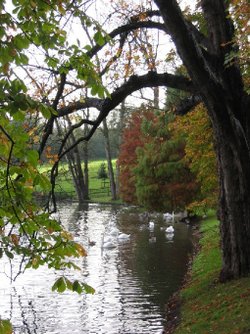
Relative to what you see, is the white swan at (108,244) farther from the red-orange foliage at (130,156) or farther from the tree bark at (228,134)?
the red-orange foliage at (130,156)

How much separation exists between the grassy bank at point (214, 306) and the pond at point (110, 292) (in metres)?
0.92

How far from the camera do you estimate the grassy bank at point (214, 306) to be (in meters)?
9.38

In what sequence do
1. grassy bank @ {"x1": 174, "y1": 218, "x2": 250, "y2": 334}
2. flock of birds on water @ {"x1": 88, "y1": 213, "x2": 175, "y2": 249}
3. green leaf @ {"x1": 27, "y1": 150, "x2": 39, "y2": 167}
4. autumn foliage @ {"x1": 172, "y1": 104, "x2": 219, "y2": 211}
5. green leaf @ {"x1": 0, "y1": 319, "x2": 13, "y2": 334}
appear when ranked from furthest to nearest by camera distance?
flock of birds on water @ {"x1": 88, "y1": 213, "x2": 175, "y2": 249}
autumn foliage @ {"x1": 172, "y1": 104, "x2": 219, "y2": 211}
grassy bank @ {"x1": 174, "y1": 218, "x2": 250, "y2": 334}
green leaf @ {"x1": 27, "y1": 150, "x2": 39, "y2": 167}
green leaf @ {"x1": 0, "y1": 319, "x2": 13, "y2": 334}

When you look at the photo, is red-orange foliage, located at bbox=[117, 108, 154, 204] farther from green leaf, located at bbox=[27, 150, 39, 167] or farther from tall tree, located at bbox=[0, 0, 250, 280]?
green leaf, located at bbox=[27, 150, 39, 167]

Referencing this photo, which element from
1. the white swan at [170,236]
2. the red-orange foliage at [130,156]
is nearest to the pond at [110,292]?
the white swan at [170,236]

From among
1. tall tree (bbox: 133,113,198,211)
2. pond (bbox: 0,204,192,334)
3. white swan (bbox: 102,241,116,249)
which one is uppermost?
tall tree (bbox: 133,113,198,211)

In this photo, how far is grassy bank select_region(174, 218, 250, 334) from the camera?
938 centimetres

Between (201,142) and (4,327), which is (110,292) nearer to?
(201,142)

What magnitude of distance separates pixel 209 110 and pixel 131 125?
30692 mm

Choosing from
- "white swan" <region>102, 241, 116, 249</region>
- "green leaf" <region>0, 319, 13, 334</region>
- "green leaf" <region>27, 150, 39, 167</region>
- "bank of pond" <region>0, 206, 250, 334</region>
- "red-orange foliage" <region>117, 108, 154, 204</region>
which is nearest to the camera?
"green leaf" <region>0, 319, 13, 334</region>

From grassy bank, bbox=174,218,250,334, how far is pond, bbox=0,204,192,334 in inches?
36.4

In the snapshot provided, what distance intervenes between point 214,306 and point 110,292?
539 centimetres

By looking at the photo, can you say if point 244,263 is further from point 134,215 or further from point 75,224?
point 134,215

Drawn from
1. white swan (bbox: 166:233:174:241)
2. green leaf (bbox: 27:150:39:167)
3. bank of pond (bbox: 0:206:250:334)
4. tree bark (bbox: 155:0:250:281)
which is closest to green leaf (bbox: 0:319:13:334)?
green leaf (bbox: 27:150:39:167)
